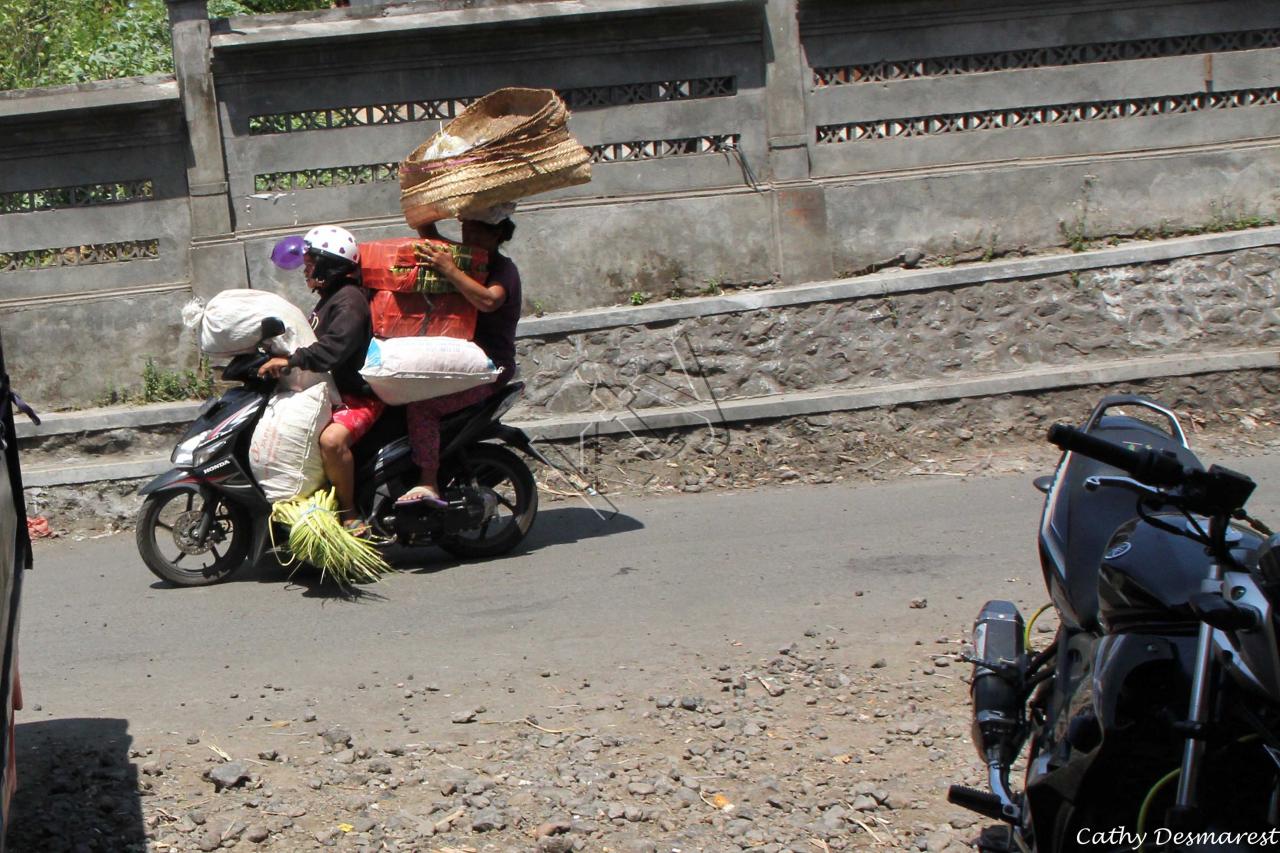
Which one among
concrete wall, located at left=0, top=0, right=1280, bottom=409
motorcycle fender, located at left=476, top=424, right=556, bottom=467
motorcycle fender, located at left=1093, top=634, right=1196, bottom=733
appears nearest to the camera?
motorcycle fender, located at left=1093, top=634, right=1196, bottom=733

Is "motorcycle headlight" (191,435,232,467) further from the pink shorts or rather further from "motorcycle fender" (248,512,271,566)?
the pink shorts

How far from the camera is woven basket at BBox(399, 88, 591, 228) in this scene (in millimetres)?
6824

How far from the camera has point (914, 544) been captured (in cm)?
690

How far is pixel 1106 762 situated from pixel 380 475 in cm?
471

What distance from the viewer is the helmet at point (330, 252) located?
22.2 feet

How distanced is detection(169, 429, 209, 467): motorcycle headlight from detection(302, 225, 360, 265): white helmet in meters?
1.05

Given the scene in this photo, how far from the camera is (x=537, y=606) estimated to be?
6305mm

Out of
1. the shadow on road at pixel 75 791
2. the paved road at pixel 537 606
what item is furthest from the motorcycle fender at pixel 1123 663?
the shadow on road at pixel 75 791

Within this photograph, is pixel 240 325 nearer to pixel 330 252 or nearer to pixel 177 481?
pixel 330 252

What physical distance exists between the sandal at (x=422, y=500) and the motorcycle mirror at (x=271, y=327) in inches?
40.0

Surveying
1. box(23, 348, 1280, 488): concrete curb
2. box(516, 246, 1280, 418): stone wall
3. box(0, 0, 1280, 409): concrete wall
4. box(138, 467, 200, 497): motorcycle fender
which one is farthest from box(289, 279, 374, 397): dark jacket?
box(0, 0, 1280, 409): concrete wall

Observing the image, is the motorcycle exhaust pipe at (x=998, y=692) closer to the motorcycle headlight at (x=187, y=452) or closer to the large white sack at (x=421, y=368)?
the large white sack at (x=421, y=368)

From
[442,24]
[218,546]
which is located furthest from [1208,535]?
[442,24]

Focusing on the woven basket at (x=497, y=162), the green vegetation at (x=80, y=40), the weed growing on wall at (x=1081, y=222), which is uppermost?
the green vegetation at (x=80, y=40)
